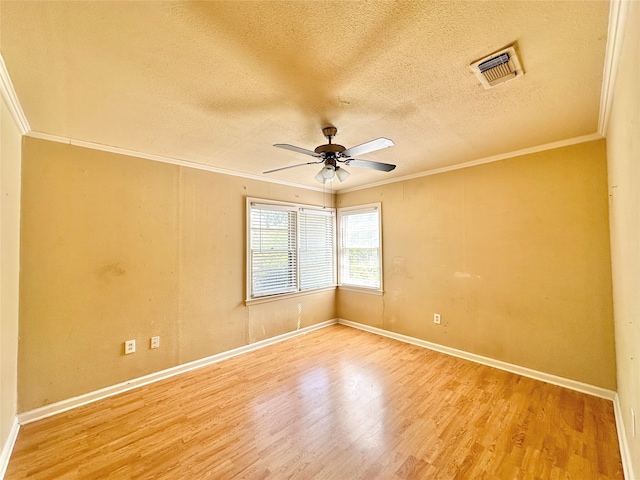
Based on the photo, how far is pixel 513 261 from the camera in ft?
10.1

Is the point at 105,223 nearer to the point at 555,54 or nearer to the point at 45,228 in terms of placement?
the point at 45,228

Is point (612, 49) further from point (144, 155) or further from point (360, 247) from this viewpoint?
point (144, 155)

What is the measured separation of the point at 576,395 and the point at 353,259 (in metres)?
3.15

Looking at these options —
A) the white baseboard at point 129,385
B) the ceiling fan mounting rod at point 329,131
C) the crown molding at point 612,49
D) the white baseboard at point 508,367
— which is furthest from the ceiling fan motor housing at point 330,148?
the white baseboard at point 508,367

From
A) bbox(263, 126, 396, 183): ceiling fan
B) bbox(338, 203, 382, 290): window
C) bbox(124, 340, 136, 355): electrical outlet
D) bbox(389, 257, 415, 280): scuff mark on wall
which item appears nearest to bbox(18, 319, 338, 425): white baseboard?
bbox(124, 340, 136, 355): electrical outlet

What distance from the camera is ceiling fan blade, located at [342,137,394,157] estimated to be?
2006 mm

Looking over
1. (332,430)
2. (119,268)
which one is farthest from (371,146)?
(119,268)

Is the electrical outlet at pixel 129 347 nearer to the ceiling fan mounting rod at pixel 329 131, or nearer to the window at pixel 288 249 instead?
the window at pixel 288 249

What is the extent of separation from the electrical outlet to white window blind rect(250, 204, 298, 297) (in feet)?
4.72

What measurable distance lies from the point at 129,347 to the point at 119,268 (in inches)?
32.9

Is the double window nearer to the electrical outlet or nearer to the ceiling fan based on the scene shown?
the electrical outlet

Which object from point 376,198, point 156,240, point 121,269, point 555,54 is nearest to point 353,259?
point 376,198

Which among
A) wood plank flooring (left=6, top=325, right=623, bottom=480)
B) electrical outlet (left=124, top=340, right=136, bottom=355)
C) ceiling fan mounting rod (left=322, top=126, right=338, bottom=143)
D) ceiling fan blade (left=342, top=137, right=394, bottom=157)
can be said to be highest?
ceiling fan mounting rod (left=322, top=126, right=338, bottom=143)

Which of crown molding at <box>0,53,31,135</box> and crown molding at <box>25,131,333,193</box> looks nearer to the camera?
crown molding at <box>0,53,31,135</box>
